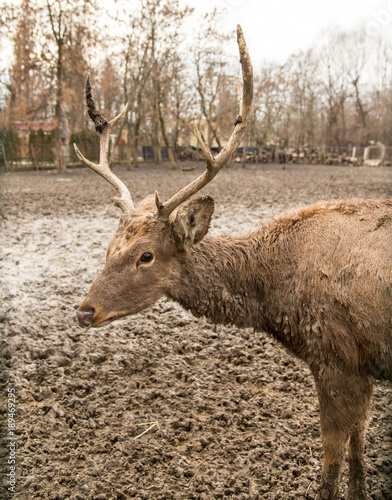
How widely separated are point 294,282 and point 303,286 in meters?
0.09

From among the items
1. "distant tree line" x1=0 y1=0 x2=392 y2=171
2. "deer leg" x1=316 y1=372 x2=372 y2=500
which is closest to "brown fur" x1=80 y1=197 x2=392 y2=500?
"deer leg" x1=316 y1=372 x2=372 y2=500

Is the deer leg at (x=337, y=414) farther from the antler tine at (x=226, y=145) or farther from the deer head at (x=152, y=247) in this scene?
the antler tine at (x=226, y=145)

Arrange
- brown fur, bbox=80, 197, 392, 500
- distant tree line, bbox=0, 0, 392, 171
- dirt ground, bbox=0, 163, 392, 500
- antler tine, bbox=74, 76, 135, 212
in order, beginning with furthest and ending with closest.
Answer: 1. distant tree line, bbox=0, 0, 392, 171
2. antler tine, bbox=74, 76, 135, 212
3. dirt ground, bbox=0, 163, 392, 500
4. brown fur, bbox=80, 197, 392, 500

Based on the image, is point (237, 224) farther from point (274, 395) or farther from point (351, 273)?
point (351, 273)

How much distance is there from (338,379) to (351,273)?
654 millimetres

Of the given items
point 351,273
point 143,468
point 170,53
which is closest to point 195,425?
point 143,468

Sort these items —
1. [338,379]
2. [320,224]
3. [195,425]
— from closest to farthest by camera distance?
[338,379] < [320,224] < [195,425]

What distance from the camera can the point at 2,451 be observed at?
260cm

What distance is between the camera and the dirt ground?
115 inches

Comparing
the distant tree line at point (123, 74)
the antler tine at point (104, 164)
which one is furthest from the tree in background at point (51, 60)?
the antler tine at point (104, 164)

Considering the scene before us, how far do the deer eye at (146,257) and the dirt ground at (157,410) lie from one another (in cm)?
149

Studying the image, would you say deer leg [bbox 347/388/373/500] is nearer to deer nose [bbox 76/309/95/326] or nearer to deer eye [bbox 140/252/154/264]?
deer eye [bbox 140/252/154/264]

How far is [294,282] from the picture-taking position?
2.77 meters

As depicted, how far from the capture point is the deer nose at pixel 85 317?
2803mm
